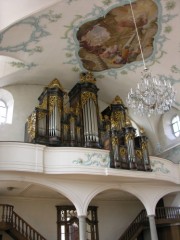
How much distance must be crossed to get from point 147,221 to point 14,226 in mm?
6717

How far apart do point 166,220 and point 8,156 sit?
853 cm

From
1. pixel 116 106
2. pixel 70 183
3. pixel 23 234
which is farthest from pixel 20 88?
pixel 23 234

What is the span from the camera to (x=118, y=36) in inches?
481

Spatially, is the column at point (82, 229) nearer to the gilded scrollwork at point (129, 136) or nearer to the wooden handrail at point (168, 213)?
the gilded scrollwork at point (129, 136)

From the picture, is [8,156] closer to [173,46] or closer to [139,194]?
[139,194]

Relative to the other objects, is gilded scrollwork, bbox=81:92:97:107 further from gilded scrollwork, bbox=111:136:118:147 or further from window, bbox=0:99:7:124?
window, bbox=0:99:7:124

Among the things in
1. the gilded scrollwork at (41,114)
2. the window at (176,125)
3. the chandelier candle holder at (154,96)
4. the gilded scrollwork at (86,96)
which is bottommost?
the chandelier candle holder at (154,96)

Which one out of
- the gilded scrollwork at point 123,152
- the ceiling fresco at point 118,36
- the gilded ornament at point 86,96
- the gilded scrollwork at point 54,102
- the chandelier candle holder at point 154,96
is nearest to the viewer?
the chandelier candle holder at point 154,96

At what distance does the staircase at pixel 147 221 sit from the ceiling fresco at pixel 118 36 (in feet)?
25.5

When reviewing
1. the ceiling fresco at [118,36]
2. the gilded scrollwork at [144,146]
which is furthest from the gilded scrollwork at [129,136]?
the ceiling fresco at [118,36]

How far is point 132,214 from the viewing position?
16375 millimetres

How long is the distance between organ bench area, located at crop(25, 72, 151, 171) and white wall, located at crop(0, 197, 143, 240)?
326cm

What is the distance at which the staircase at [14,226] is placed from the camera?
37.1ft

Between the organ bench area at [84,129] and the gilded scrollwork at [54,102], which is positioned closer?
the organ bench area at [84,129]
